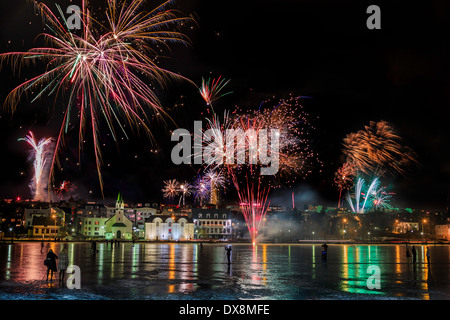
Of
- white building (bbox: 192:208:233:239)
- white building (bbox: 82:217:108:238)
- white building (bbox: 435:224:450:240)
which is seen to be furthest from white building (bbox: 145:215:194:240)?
white building (bbox: 435:224:450:240)

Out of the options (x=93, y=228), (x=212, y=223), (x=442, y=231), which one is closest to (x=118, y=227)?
(x=93, y=228)

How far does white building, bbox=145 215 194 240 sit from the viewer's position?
107938 mm

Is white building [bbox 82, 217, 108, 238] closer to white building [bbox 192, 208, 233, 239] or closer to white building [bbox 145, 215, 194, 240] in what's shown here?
white building [bbox 145, 215, 194, 240]

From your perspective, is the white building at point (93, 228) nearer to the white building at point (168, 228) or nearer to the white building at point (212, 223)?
the white building at point (168, 228)

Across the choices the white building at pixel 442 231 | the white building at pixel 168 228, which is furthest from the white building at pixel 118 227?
the white building at pixel 442 231

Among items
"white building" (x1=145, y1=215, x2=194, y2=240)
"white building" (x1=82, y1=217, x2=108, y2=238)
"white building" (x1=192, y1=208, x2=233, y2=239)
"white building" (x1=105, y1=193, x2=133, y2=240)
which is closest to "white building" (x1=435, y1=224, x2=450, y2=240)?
"white building" (x1=192, y1=208, x2=233, y2=239)

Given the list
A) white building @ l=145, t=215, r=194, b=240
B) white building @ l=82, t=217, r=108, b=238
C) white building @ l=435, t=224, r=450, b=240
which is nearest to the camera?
white building @ l=145, t=215, r=194, b=240

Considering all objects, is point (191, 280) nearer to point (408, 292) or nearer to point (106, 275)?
point (106, 275)

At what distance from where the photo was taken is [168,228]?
109m

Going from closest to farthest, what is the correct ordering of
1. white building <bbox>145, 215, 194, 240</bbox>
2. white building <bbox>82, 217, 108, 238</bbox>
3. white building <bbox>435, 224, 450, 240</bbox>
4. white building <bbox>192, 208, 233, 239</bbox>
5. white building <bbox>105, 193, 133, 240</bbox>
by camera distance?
white building <bbox>145, 215, 194, 240</bbox>
white building <bbox>105, 193, 133, 240</bbox>
white building <bbox>192, 208, 233, 239</bbox>
white building <bbox>435, 224, 450, 240</bbox>
white building <bbox>82, 217, 108, 238</bbox>

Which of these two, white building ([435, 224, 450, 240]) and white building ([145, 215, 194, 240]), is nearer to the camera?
white building ([145, 215, 194, 240])

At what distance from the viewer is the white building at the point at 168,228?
10794cm

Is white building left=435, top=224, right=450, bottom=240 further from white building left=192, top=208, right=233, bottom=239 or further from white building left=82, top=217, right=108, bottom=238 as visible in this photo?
white building left=82, top=217, right=108, bottom=238
